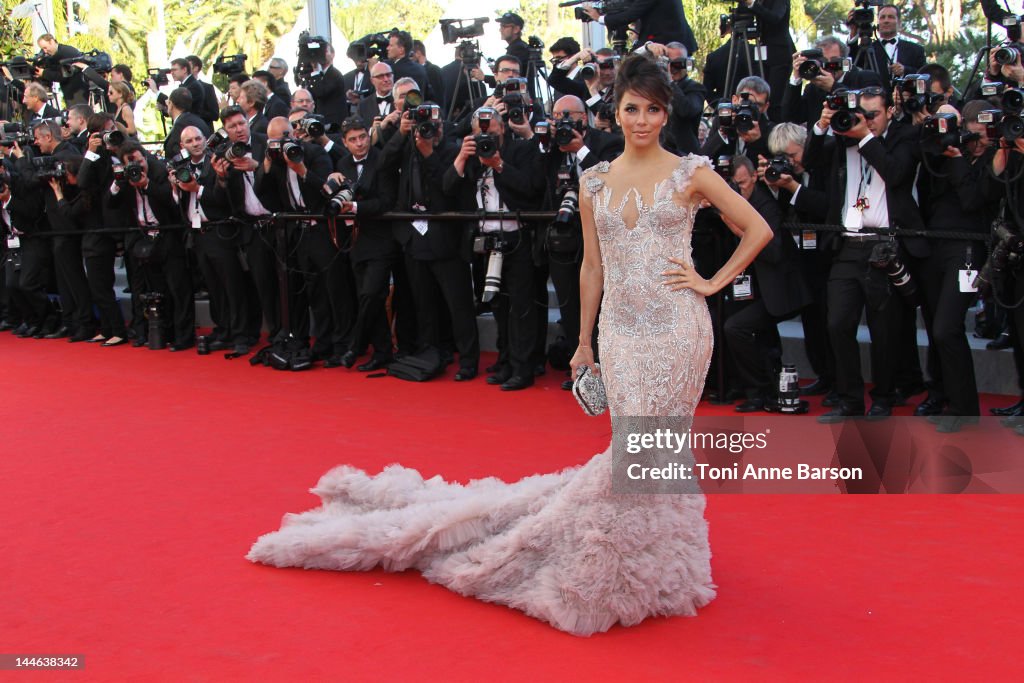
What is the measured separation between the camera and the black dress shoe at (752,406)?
6.57m

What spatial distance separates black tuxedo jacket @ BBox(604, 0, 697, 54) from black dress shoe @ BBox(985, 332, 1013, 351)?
10.1 feet

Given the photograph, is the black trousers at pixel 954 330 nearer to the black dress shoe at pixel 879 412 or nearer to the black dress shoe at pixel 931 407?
the black dress shoe at pixel 931 407

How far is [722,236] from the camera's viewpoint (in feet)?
22.2

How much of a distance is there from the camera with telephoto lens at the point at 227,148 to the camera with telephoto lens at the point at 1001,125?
5.11m

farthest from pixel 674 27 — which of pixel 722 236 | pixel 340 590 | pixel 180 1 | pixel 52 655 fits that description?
pixel 180 1

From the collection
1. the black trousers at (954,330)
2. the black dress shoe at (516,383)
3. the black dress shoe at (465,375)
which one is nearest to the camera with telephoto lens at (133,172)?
the black dress shoe at (465,375)

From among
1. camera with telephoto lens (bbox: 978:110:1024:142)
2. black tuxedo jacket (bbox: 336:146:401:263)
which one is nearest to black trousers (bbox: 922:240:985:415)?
camera with telephoto lens (bbox: 978:110:1024:142)

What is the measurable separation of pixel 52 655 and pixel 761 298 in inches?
168

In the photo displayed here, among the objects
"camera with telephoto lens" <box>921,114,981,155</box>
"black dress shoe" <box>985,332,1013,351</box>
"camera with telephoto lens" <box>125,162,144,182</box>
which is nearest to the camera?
"camera with telephoto lens" <box>921,114,981,155</box>

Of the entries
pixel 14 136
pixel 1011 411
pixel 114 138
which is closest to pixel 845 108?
pixel 1011 411

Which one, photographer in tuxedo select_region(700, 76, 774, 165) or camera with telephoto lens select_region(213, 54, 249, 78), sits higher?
camera with telephoto lens select_region(213, 54, 249, 78)

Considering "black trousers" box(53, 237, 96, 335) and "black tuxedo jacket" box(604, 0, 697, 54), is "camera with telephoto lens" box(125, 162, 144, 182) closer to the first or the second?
"black trousers" box(53, 237, 96, 335)

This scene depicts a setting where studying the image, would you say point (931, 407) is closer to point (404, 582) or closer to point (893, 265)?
point (893, 265)

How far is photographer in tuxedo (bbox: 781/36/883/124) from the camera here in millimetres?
6652
